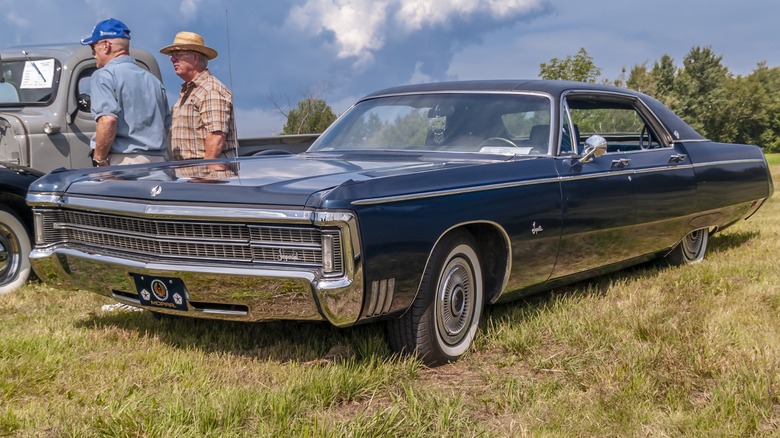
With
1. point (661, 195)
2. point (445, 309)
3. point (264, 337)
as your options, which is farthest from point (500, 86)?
point (264, 337)

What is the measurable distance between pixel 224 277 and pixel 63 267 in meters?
1.12

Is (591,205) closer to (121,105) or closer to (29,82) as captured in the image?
(121,105)

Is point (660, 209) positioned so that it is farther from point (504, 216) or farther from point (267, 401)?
point (267, 401)

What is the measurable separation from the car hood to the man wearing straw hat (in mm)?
1274

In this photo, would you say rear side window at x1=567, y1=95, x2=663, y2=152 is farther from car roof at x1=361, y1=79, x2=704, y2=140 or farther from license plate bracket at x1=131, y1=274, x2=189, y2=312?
license plate bracket at x1=131, y1=274, x2=189, y2=312

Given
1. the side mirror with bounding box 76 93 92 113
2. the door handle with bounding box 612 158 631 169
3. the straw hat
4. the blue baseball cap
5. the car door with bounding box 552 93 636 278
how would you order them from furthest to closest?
1. the side mirror with bounding box 76 93 92 113
2. the straw hat
3. the blue baseball cap
4. the door handle with bounding box 612 158 631 169
5. the car door with bounding box 552 93 636 278

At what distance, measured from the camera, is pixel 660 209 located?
5.58 meters

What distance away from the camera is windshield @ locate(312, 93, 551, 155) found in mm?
4863

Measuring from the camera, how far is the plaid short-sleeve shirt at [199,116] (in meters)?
6.12

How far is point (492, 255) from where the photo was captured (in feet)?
14.0

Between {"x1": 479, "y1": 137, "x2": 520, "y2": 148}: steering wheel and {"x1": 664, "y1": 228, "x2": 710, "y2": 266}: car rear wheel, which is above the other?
{"x1": 479, "y1": 137, "x2": 520, "y2": 148}: steering wheel

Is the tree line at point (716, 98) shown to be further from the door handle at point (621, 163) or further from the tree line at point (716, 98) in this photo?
the door handle at point (621, 163)

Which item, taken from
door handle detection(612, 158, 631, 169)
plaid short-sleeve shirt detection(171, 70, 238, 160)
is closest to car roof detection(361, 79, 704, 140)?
door handle detection(612, 158, 631, 169)

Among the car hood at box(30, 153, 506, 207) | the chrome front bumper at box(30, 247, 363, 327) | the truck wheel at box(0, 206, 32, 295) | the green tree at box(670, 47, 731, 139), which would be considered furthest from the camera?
the green tree at box(670, 47, 731, 139)
